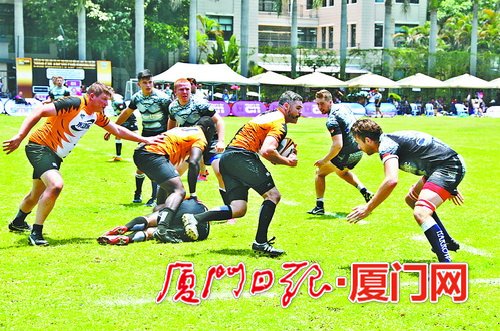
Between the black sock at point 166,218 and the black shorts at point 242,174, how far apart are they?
0.78m

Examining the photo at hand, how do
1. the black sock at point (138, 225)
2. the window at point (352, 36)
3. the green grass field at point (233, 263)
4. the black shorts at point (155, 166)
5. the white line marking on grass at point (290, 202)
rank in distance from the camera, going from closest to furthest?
the green grass field at point (233, 263)
the black shorts at point (155, 166)
the black sock at point (138, 225)
the white line marking on grass at point (290, 202)
the window at point (352, 36)

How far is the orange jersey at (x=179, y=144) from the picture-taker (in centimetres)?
960

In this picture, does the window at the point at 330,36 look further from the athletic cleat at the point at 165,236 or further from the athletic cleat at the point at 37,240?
the athletic cleat at the point at 37,240

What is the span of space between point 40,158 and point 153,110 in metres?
3.52

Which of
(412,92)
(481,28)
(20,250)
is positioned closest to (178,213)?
(20,250)

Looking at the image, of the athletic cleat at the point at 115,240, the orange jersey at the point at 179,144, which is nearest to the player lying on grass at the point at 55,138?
the orange jersey at the point at 179,144

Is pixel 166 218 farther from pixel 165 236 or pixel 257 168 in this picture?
pixel 257 168

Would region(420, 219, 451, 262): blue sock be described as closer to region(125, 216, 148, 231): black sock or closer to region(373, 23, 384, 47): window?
region(125, 216, 148, 231): black sock

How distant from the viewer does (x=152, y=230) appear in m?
9.64

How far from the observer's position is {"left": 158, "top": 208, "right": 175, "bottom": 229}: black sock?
9227mm

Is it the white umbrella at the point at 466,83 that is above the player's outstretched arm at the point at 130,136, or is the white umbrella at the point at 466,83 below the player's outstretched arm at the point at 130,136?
above

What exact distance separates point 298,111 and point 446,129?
29.2m

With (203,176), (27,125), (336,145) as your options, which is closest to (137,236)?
(27,125)

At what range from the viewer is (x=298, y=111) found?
8.94 meters
